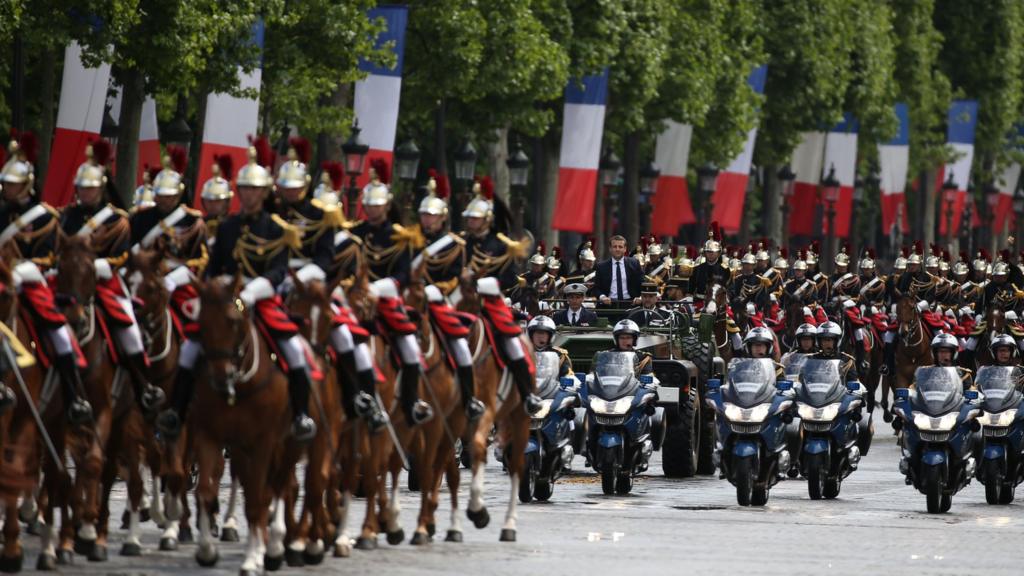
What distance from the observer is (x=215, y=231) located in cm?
1694

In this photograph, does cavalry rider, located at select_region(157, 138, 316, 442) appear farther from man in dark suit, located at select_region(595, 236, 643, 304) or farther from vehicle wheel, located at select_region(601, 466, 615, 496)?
man in dark suit, located at select_region(595, 236, 643, 304)

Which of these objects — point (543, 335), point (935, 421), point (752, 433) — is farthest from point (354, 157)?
point (935, 421)

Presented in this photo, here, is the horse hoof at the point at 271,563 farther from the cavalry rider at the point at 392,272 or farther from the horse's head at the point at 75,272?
the cavalry rider at the point at 392,272

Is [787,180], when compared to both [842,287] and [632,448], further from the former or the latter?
[632,448]

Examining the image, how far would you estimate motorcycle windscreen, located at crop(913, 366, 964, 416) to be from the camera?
23375mm

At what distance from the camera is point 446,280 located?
63.2 ft

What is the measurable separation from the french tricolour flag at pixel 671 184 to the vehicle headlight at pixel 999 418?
31371 millimetres

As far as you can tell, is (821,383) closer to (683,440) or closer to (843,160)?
(683,440)

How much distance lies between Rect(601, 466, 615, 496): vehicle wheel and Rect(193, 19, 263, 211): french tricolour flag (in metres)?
12.1

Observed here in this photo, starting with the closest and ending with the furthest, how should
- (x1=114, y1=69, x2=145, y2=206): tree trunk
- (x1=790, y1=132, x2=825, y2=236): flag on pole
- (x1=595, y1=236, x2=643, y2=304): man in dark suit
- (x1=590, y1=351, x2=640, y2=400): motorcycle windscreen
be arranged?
(x1=590, y1=351, x2=640, y2=400): motorcycle windscreen
(x1=595, y1=236, x2=643, y2=304): man in dark suit
(x1=114, y1=69, x2=145, y2=206): tree trunk
(x1=790, y1=132, x2=825, y2=236): flag on pole

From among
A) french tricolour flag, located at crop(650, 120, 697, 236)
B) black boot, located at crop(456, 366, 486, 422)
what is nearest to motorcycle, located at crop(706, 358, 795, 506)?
black boot, located at crop(456, 366, 486, 422)

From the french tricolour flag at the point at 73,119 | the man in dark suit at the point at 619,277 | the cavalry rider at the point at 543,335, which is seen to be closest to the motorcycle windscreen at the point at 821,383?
the cavalry rider at the point at 543,335

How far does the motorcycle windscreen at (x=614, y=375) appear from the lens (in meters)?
24.0

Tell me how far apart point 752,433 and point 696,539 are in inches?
136
